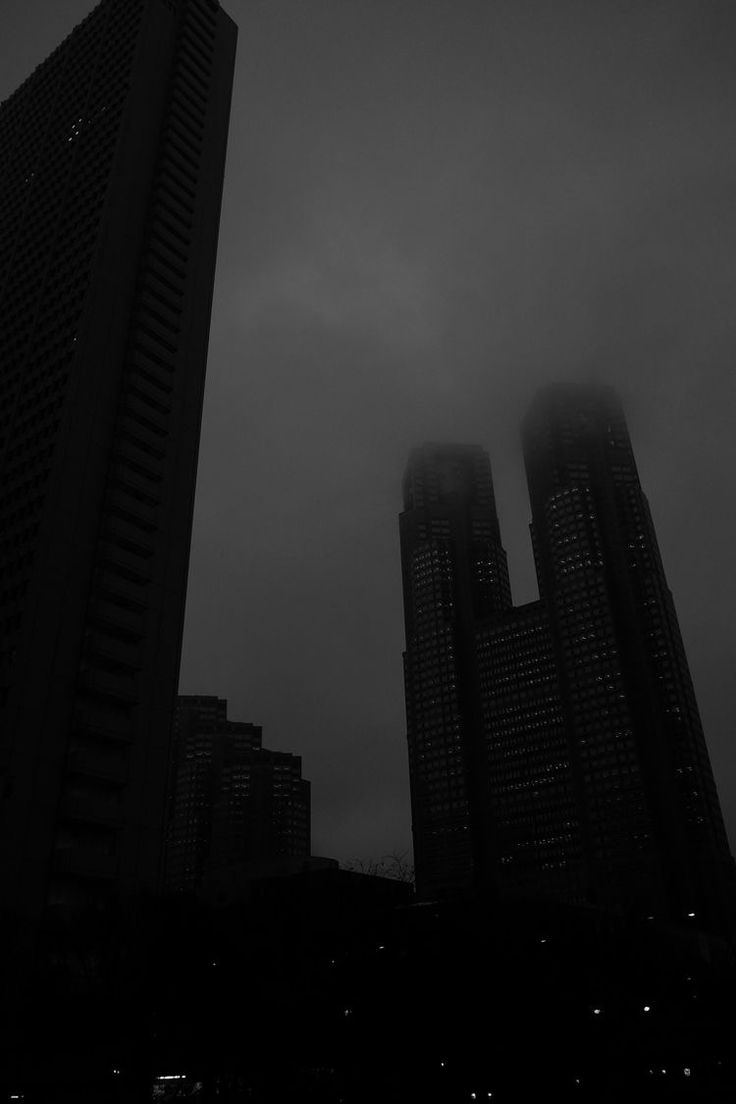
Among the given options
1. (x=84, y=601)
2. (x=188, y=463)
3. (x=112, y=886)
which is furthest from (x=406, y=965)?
(x=188, y=463)

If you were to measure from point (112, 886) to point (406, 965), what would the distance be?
89.6 ft

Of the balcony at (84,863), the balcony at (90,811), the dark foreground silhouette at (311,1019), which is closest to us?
the dark foreground silhouette at (311,1019)

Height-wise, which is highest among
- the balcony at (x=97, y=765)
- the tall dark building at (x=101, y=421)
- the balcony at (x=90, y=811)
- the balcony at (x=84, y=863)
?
the tall dark building at (x=101, y=421)

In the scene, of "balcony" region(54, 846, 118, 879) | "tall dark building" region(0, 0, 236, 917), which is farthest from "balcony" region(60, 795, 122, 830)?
"balcony" region(54, 846, 118, 879)

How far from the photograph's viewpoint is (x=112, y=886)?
69.7 metres

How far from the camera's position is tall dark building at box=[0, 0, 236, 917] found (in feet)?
231

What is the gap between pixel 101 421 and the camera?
85.4 m

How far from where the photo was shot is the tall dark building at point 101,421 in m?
70.5

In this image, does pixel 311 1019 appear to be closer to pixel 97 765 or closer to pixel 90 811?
pixel 90 811

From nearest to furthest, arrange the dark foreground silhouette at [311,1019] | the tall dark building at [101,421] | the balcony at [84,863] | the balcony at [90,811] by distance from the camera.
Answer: the dark foreground silhouette at [311,1019], the balcony at [84,863], the balcony at [90,811], the tall dark building at [101,421]

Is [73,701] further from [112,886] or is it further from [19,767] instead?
[112,886]

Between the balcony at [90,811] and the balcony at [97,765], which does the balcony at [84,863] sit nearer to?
the balcony at [90,811]

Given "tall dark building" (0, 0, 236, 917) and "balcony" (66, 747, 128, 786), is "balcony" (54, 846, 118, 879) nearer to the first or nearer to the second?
"tall dark building" (0, 0, 236, 917)

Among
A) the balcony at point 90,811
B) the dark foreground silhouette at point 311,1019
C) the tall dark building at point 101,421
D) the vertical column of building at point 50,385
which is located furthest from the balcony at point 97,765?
the dark foreground silhouette at point 311,1019
